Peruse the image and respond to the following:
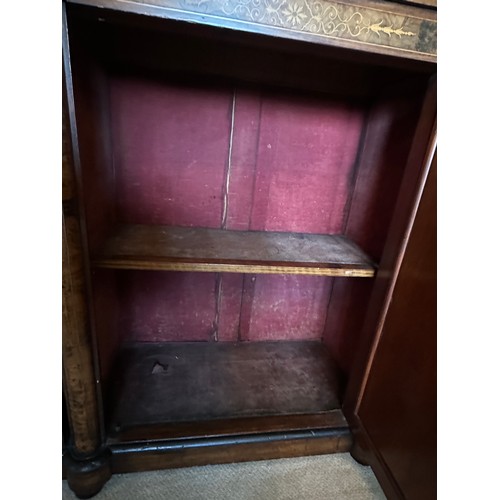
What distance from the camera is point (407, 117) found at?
35.4 inches

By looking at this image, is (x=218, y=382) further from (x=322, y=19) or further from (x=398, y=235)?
(x=322, y=19)

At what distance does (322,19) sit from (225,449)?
3.85 ft

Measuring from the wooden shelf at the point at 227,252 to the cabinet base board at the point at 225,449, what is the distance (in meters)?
0.55

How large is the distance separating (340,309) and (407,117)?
2.54ft

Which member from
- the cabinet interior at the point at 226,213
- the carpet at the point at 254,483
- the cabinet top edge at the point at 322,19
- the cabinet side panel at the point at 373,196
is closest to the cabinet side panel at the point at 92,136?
the cabinet interior at the point at 226,213

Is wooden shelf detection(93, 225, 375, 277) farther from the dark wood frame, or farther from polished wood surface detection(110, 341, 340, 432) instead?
polished wood surface detection(110, 341, 340, 432)

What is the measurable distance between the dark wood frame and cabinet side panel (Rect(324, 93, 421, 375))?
0.14 m

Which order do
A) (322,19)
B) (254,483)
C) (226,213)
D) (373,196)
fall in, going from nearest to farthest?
(322,19) → (254,483) → (373,196) → (226,213)

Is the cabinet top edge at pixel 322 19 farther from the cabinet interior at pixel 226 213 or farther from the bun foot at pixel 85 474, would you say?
the bun foot at pixel 85 474

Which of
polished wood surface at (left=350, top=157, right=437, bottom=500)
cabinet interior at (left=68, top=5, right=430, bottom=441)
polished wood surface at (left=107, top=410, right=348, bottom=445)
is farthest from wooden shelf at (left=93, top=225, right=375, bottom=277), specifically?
polished wood surface at (left=107, top=410, right=348, bottom=445)

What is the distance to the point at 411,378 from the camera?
2.44 ft

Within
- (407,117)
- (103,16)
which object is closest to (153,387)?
(103,16)

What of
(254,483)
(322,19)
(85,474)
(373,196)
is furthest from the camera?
(373,196)

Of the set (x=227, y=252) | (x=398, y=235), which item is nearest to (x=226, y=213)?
(x=227, y=252)
